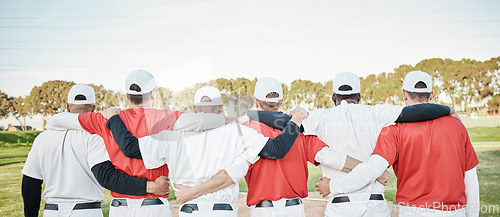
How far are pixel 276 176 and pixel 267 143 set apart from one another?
461mm

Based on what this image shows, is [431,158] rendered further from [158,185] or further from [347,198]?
[158,185]

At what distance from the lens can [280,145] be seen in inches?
134

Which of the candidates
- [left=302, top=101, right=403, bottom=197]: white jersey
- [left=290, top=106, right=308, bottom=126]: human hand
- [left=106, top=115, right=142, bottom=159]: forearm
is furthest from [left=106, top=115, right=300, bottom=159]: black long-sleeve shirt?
[left=302, top=101, right=403, bottom=197]: white jersey

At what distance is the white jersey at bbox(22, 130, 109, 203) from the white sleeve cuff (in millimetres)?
2251

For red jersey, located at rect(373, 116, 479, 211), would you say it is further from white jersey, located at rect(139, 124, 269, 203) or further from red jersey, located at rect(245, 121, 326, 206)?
white jersey, located at rect(139, 124, 269, 203)

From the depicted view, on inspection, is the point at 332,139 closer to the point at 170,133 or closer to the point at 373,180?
the point at 373,180

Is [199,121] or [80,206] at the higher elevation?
[199,121]

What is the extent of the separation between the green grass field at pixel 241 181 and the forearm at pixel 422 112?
8842mm

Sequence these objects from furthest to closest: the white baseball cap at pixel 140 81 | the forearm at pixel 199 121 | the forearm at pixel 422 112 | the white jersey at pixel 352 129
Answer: the white jersey at pixel 352 129 → the white baseball cap at pixel 140 81 → the forearm at pixel 422 112 → the forearm at pixel 199 121

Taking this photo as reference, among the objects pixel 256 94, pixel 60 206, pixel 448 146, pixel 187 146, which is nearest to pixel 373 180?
pixel 448 146

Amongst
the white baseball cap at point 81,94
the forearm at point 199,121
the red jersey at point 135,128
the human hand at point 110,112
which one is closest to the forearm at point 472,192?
the forearm at point 199,121

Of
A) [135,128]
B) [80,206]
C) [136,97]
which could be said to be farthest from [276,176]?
[80,206]

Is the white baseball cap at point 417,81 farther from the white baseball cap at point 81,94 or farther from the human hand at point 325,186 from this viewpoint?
the white baseball cap at point 81,94

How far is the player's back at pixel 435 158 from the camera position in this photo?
3.58 m
